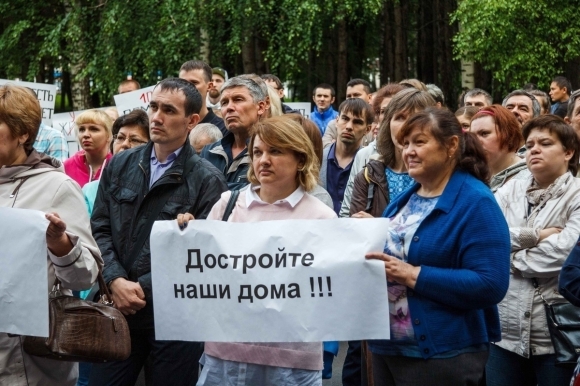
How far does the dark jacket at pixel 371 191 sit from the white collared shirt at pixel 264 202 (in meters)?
0.92

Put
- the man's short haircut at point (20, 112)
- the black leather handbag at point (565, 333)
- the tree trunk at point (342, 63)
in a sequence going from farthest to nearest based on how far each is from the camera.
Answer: the tree trunk at point (342, 63)
the black leather handbag at point (565, 333)
the man's short haircut at point (20, 112)

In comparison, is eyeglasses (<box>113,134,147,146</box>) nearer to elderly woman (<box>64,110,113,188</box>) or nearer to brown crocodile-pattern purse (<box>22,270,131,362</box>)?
elderly woman (<box>64,110,113,188</box>)

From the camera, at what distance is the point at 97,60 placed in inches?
854

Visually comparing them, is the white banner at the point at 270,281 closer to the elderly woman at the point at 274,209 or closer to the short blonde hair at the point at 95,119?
the elderly woman at the point at 274,209

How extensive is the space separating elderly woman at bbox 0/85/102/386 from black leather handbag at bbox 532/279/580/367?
219 centimetres

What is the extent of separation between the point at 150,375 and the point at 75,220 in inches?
45.9

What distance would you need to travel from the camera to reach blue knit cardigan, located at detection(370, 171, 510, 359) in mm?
4324

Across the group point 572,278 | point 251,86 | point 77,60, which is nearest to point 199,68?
point 251,86

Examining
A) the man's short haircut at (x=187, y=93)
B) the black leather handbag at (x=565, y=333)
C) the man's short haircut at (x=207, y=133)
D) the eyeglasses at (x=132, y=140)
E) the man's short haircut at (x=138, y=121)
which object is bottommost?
the black leather handbag at (x=565, y=333)

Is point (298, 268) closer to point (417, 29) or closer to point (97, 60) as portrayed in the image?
point (97, 60)

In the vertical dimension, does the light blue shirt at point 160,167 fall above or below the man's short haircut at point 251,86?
below

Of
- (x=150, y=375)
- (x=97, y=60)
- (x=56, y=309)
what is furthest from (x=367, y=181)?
(x=97, y=60)

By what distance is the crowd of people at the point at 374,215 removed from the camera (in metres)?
4.41

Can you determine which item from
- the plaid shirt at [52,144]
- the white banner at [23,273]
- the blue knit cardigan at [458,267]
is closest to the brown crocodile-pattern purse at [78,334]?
the white banner at [23,273]
